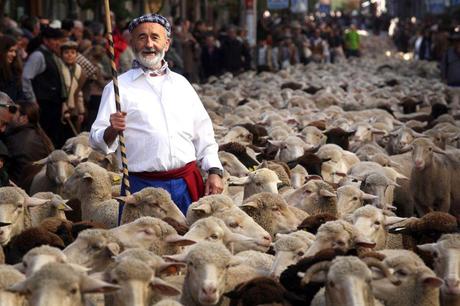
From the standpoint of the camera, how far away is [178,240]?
7.48m

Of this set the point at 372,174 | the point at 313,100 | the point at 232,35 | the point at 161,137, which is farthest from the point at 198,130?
the point at 232,35

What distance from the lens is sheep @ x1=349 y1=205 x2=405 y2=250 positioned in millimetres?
8621

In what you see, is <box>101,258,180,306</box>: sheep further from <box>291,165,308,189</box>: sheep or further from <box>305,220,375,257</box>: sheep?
<box>291,165,308,189</box>: sheep

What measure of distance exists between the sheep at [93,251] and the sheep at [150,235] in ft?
0.60

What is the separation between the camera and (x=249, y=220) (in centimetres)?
837

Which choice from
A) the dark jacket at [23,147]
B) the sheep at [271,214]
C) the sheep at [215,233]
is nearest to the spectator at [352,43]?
the dark jacket at [23,147]

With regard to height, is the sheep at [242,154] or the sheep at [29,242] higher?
the sheep at [29,242]

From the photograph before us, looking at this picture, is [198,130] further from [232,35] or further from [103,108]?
[232,35]

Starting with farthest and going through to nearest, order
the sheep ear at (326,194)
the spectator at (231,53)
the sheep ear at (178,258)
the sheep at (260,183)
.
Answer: the spectator at (231,53) < the sheep at (260,183) < the sheep ear at (326,194) < the sheep ear at (178,258)

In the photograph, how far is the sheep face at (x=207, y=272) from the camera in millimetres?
6824

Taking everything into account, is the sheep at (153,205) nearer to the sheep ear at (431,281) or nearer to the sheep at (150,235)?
the sheep at (150,235)

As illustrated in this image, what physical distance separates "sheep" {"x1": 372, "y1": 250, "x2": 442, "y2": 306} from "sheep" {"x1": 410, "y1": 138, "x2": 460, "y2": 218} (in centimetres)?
552

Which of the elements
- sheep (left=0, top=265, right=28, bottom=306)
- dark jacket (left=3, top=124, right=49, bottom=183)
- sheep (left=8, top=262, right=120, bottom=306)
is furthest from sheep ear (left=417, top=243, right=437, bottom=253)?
dark jacket (left=3, top=124, right=49, bottom=183)

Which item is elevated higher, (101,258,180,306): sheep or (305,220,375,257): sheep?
(101,258,180,306): sheep
